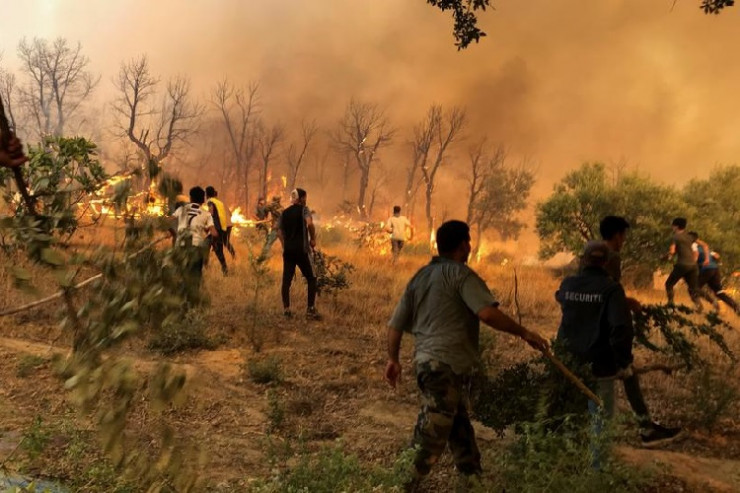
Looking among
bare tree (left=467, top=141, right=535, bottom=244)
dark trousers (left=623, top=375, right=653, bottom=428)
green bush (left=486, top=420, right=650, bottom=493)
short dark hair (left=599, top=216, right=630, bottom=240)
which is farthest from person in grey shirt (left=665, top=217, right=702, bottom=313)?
bare tree (left=467, top=141, right=535, bottom=244)

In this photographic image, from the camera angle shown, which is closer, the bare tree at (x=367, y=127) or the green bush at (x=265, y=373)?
the green bush at (x=265, y=373)

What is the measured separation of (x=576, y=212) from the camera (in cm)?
1906

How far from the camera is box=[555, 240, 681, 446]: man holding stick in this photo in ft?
11.3

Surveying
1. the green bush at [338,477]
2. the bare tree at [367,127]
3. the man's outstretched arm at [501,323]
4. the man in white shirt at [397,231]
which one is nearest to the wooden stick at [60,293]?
the green bush at [338,477]

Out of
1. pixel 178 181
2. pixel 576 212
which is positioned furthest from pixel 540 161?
pixel 178 181

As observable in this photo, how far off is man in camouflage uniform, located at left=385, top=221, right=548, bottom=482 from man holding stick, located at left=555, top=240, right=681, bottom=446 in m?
0.56

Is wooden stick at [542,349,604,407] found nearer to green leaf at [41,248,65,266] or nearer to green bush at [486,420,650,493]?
green bush at [486,420,650,493]

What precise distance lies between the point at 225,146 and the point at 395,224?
2926 inches

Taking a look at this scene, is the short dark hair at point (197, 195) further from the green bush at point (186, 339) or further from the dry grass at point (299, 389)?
the green bush at point (186, 339)

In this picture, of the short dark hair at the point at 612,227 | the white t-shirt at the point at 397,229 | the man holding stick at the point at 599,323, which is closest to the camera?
the man holding stick at the point at 599,323

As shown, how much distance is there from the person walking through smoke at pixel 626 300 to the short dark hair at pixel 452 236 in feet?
Result: 3.20

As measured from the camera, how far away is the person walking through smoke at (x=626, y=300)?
3.83 m

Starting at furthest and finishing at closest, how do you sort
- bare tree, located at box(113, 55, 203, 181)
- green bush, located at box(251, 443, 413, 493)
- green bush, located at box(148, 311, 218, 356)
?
bare tree, located at box(113, 55, 203, 181) < green bush, located at box(148, 311, 218, 356) < green bush, located at box(251, 443, 413, 493)

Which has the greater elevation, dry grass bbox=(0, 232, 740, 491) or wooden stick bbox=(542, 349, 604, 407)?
wooden stick bbox=(542, 349, 604, 407)
